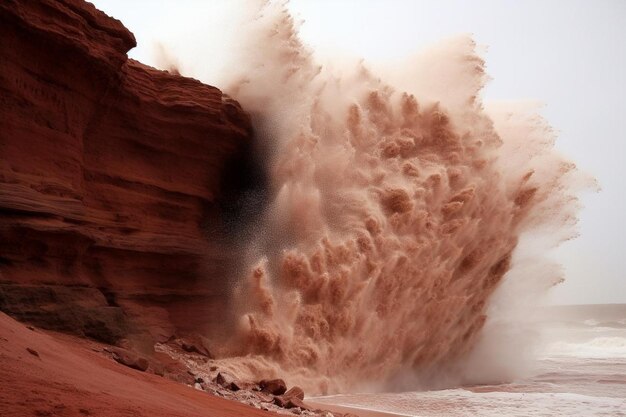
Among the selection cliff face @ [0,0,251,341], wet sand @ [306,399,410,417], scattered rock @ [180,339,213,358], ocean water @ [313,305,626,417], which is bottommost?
wet sand @ [306,399,410,417]

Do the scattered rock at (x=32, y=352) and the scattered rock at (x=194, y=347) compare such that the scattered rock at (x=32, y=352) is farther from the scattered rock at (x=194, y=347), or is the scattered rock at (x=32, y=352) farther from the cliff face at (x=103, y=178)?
the scattered rock at (x=194, y=347)

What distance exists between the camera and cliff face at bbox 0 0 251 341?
826cm

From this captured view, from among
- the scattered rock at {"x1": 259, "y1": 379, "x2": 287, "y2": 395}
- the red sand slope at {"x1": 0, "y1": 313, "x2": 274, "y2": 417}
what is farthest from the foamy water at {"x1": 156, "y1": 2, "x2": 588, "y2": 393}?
the red sand slope at {"x1": 0, "y1": 313, "x2": 274, "y2": 417}

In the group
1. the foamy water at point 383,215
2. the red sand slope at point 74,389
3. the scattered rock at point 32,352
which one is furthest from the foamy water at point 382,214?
the scattered rock at point 32,352

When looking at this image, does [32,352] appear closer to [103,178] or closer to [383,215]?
[103,178]

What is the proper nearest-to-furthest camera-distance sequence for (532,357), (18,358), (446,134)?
(18,358) < (446,134) < (532,357)

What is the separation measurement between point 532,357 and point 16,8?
1693 centimetres

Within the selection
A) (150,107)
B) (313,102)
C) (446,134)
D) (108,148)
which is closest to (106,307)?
(108,148)

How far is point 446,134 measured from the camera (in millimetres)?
15570

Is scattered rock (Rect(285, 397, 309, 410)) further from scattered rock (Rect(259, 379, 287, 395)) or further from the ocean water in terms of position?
the ocean water

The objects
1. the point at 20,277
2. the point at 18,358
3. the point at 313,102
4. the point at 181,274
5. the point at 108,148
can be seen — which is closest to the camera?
the point at 18,358

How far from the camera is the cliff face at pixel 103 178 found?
826 cm

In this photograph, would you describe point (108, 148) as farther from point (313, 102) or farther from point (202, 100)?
point (313, 102)

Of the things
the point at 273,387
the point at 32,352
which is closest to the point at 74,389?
the point at 32,352
